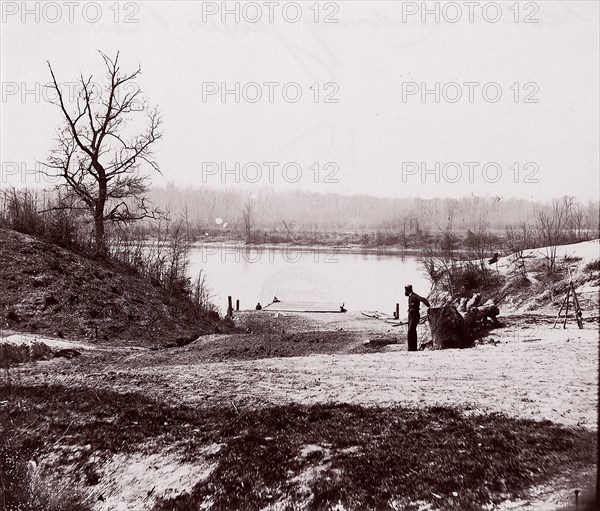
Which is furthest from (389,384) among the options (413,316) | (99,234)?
(99,234)

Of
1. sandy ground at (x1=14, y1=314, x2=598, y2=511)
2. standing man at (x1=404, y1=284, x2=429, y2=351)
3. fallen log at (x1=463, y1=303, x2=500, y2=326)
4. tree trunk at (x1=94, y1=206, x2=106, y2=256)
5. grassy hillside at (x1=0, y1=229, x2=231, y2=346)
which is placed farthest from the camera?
tree trunk at (x1=94, y1=206, x2=106, y2=256)

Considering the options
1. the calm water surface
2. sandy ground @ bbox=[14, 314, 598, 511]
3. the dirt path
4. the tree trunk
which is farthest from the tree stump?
the calm water surface

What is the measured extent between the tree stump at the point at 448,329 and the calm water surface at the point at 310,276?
22.0m

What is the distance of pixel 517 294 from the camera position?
20.6m

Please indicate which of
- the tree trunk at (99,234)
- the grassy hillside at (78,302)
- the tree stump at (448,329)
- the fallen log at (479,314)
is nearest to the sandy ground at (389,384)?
the tree stump at (448,329)

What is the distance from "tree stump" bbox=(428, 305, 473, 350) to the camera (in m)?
13.9

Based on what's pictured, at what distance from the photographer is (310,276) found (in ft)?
168

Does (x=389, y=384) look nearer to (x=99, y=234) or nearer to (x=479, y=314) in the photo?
(x=479, y=314)

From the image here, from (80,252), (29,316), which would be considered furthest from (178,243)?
(29,316)

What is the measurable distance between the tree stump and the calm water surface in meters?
22.0

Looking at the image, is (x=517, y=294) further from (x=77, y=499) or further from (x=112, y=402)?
(x=77, y=499)

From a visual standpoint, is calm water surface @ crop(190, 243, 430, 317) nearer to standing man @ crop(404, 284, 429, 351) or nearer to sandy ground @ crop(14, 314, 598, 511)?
standing man @ crop(404, 284, 429, 351)

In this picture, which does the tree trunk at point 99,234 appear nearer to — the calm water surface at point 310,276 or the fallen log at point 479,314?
the calm water surface at point 310,276

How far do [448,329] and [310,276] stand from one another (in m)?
37.3
